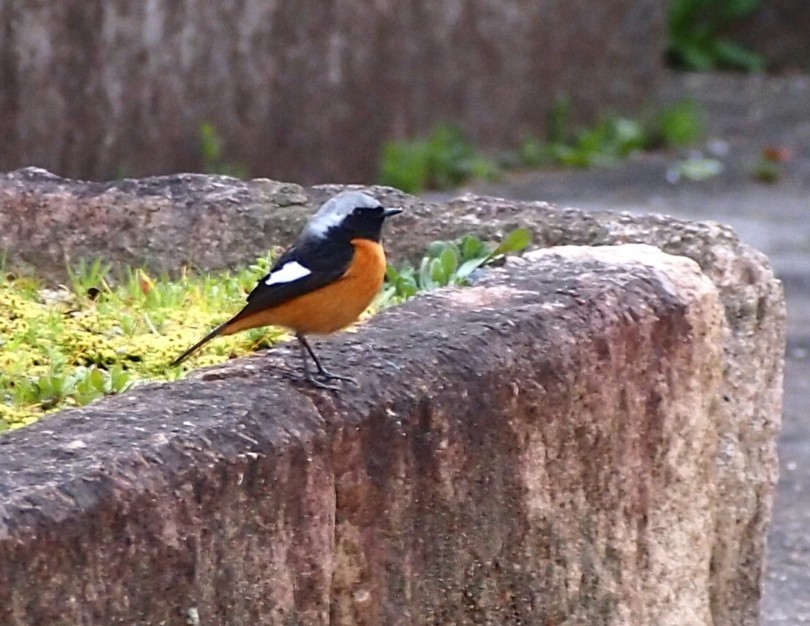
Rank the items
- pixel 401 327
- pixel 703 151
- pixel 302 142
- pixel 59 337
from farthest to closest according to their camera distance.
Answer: pixel 703 151 < pixel 302 142 < pixel 59 337 < pixel 401 327

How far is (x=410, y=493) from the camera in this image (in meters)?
2.94

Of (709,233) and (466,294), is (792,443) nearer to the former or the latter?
(709,233)

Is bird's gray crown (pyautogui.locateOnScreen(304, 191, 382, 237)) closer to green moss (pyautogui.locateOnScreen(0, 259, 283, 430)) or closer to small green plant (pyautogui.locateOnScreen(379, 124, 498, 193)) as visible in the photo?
green moss (pyautogui.locateOnScreen(0, 259, 283, 430))

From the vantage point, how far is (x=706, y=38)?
51.0ft

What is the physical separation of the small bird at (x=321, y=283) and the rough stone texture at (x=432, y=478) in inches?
3.1

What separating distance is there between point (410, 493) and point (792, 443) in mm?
3756

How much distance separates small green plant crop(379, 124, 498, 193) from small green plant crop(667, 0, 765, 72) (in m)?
5.02

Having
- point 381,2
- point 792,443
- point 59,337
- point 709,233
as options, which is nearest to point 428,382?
point 59,337

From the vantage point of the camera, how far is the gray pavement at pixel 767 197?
17.8 ft

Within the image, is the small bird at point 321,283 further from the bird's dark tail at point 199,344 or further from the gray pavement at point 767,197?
the gray pavement at point 767,197

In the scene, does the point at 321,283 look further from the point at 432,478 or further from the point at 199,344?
the point at 432,478

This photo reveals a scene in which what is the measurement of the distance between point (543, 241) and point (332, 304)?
1281mm

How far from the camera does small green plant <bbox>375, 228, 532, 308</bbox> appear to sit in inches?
156

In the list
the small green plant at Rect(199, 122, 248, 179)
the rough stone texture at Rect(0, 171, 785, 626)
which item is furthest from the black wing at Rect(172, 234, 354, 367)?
the small green plant at Rect(199, 122, 248, 179)
